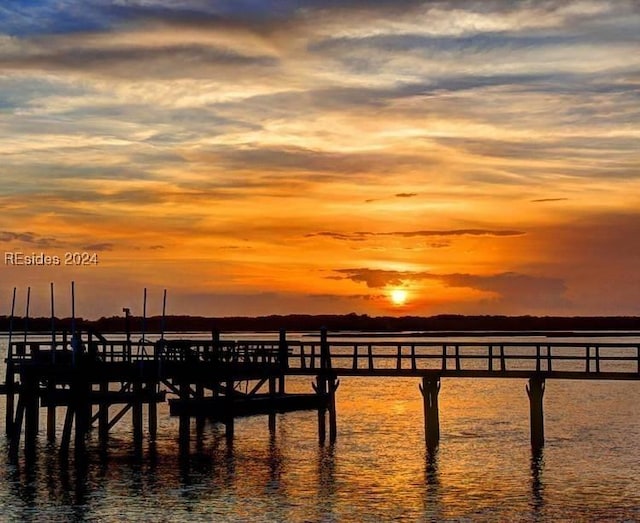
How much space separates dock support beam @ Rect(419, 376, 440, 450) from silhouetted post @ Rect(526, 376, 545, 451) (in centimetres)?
425

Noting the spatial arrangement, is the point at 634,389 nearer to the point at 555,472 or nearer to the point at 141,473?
the point at 555,472

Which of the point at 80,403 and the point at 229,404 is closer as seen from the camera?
the point at 80,403

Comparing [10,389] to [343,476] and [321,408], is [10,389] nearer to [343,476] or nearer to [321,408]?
[321,408]

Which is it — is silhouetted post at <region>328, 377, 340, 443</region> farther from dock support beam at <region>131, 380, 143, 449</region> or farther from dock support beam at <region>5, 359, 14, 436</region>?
dock support beam at <region>5, 359, 14, 436</region>

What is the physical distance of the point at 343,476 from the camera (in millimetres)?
41219

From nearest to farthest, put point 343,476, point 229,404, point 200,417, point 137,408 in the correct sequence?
point 343,476, point 137,408, point 229,404, point 200,417

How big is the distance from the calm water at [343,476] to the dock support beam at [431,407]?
84 centimetres

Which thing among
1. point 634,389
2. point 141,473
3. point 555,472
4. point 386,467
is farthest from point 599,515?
point 634,389

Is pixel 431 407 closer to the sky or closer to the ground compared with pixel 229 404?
closer to the ground

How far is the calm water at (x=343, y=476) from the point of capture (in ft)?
113

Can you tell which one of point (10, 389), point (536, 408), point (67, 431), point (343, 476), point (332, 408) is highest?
point (10, 389)

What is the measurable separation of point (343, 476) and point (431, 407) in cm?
995

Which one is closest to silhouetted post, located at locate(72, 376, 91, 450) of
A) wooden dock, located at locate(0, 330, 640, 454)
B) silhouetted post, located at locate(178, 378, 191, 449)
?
wooden dock, located at locate(0, 330, 640, 454)

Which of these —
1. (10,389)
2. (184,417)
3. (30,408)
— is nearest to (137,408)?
(184,417)
